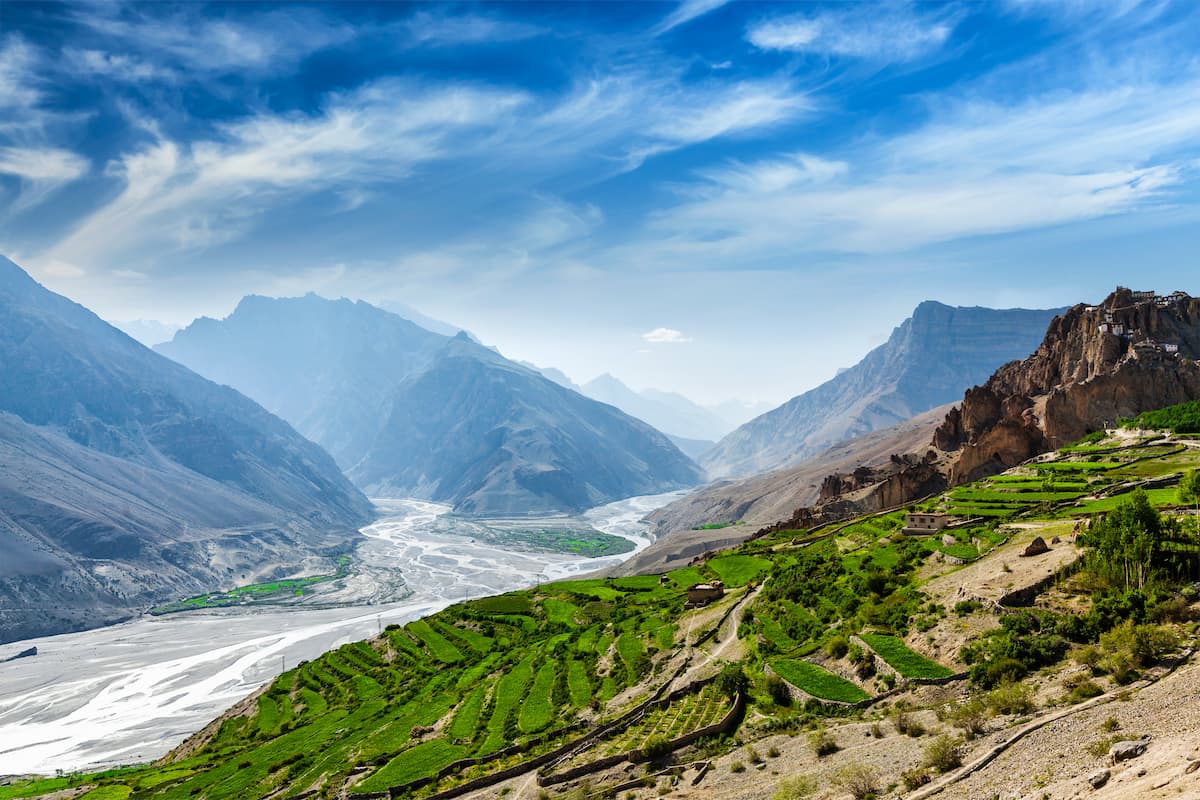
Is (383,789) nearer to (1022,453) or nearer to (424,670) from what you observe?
(424,670)

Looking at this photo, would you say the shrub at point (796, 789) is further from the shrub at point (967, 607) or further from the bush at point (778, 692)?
the shrub at point (967, 607)

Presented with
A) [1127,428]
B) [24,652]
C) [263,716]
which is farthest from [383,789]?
[24,652]

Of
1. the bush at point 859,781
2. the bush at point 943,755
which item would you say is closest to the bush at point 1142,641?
the bush at point 943,755

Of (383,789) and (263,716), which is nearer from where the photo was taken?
(383,789)

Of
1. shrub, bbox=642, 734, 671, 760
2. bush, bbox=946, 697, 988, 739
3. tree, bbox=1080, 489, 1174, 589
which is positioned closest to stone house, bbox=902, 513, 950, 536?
tree, bbox=1080, 489, 1174, 589

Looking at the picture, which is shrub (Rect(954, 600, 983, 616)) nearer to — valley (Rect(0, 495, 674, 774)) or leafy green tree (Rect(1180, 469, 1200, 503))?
leafy green tree (Rect(1180, 469, 1200, 503))
